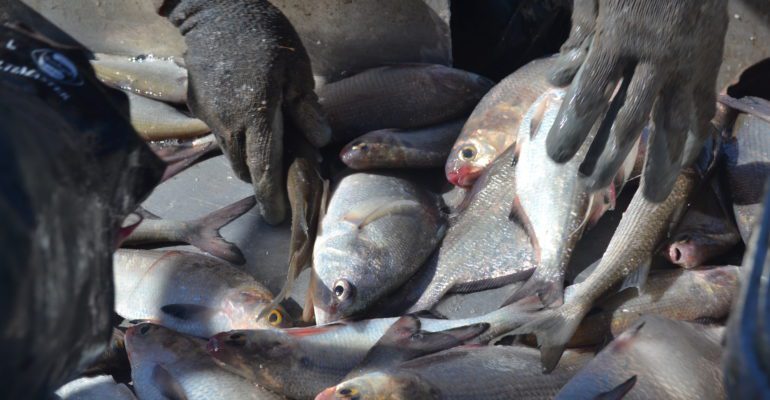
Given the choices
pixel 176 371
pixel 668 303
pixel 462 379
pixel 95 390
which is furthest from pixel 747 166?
pixel 95 390

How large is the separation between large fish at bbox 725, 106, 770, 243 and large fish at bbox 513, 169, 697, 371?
0.68ft

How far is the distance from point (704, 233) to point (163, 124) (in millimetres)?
2400

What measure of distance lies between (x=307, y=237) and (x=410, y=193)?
470mm

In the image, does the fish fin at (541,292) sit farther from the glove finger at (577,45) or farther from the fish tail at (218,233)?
the fish tail at (218,233)

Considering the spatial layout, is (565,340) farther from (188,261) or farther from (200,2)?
(200,2)

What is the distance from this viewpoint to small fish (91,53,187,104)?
3.69 metres

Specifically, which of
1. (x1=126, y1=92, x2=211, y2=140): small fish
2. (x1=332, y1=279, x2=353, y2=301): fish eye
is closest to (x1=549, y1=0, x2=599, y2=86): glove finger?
(x1=332, y1=279, x2=353, y2=301): fish eye

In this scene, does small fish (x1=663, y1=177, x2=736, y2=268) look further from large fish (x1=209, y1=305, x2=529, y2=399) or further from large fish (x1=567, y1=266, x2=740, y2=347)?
large fish (x1=209, y1=305, x2=529, y2=399)

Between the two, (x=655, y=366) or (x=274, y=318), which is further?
(x=274, y=318)

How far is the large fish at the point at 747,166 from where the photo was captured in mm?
2783

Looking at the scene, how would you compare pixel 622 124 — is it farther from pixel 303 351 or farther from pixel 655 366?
pixel 303 351

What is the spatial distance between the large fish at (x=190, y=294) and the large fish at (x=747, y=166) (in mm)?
A: 1722

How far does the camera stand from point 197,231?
3.14 meters

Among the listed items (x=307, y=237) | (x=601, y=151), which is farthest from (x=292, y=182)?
(x=601, y=151)
